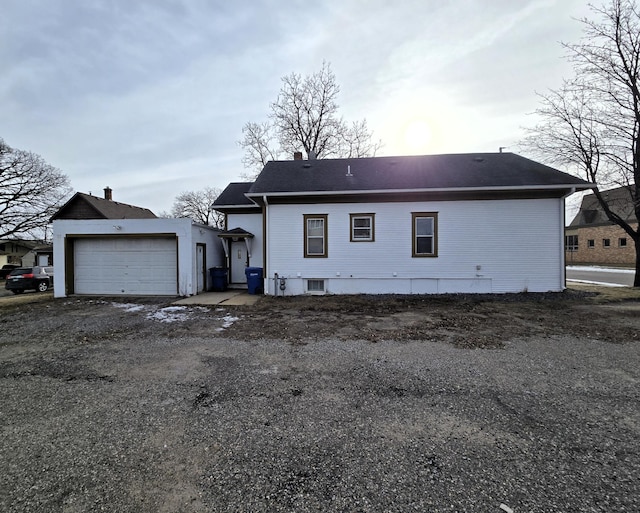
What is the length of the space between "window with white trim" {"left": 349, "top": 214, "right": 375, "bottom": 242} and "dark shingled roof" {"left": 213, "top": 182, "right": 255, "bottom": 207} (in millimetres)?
5216

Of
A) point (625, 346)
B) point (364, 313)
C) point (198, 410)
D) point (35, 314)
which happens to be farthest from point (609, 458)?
point (35, 314)

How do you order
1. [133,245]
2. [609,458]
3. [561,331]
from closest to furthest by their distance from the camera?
[609,458], [561,331], [133,245]

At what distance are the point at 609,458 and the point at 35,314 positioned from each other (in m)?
12.4

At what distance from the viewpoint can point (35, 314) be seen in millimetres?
9062

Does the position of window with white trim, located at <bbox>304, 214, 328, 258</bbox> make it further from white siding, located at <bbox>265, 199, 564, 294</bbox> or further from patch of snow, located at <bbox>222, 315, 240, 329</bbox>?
patch of snow, located at <bbox>222, 315, 240, 329</bbox>

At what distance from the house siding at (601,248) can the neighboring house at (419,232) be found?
2349 cm

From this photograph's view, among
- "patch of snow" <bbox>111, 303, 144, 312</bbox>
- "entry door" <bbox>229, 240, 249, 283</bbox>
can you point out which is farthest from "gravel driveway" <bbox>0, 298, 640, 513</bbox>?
"entry door" <bbox>229, 240, 249, 283</bbox>

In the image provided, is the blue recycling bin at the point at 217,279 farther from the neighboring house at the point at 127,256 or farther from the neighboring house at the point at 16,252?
the neighboring house at the point at 16,252

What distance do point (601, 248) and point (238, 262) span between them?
35327mm

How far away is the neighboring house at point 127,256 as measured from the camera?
11.6m

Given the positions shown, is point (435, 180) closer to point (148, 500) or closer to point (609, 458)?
point (609, 458)

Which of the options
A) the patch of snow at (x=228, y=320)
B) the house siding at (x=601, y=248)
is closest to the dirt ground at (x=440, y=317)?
the patch of snow at (x=228, y=320)

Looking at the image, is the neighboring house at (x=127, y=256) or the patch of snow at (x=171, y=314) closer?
the patch of snow at (x=171, y=314)

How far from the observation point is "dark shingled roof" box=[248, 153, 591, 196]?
11016 mm
